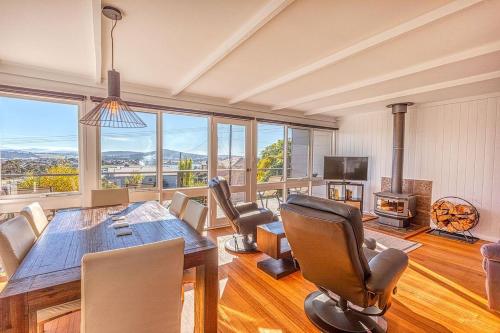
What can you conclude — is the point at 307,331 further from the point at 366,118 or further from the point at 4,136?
the point at 366,118

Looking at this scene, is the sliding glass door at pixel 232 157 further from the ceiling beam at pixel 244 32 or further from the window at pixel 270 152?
the ceiling beam at pixel 244 32

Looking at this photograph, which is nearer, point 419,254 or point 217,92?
point 419,254

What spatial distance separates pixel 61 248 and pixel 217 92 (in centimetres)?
303

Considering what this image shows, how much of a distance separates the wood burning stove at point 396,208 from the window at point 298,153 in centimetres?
173

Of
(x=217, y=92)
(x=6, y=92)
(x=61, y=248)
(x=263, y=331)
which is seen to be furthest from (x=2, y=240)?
(x=217, y=92)

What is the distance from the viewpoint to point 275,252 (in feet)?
9.02

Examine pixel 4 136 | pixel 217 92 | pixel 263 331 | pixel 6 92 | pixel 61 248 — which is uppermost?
pixel 217 92

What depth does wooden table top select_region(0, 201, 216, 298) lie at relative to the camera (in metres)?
1.23

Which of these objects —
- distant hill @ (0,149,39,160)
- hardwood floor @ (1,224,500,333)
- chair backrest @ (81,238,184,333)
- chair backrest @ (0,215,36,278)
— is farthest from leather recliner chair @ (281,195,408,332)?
distant hill @ (0,149,39,160)

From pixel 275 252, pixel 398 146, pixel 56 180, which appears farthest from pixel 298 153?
pixel 56 180

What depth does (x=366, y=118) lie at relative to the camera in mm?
5625

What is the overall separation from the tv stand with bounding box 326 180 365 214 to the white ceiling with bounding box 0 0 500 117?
2556 mm

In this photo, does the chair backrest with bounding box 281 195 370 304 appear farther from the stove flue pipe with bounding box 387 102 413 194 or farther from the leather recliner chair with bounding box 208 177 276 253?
the stove flue pipe with bounding box 387 102 413 194

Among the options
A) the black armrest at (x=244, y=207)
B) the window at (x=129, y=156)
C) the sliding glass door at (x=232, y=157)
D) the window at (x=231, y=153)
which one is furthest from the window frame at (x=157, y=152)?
the black armrest at (x=244, y=207)
